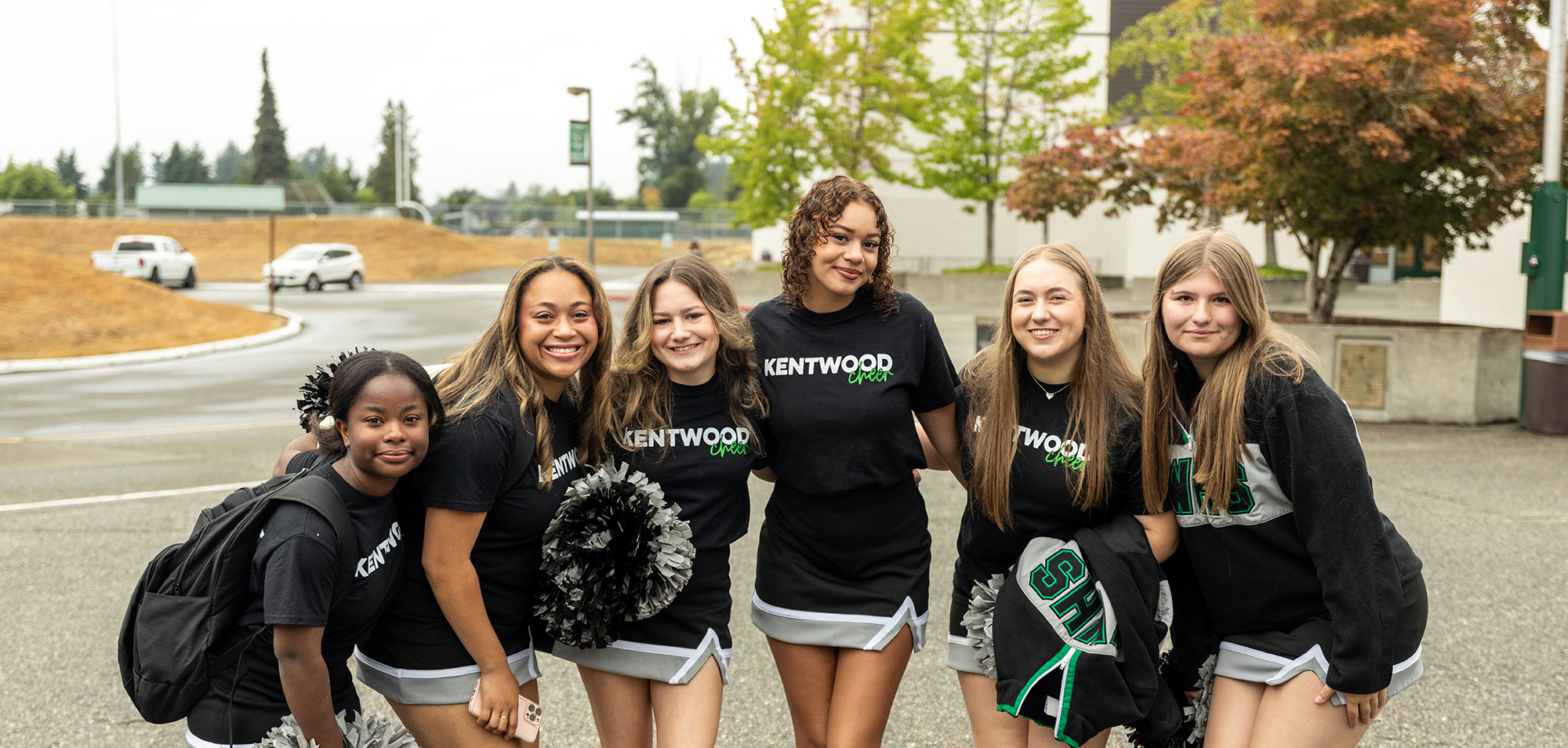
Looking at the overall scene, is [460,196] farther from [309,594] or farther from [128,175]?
[309,594]

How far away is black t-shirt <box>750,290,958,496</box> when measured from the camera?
304 cm

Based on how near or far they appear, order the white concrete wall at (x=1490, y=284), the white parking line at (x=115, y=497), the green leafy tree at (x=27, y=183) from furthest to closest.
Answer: the green leafy tree at (x=27, y=183)
the white concrete wall at (x=1490, y=284)
the white parking line at (x=115, y=497)

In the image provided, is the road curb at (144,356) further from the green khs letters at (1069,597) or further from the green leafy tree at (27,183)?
the green leafy tree at (27,183)

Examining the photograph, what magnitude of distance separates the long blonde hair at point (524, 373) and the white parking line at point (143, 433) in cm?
883

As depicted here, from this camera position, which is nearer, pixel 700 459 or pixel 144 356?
pixel 700 459

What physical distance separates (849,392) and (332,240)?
56953 mm

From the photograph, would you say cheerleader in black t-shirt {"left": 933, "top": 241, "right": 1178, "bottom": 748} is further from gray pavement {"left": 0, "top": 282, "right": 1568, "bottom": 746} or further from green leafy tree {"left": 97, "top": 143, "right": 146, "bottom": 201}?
green leafy tree {"left": 97, "top": 143, "right": 146, "bottom": 201}

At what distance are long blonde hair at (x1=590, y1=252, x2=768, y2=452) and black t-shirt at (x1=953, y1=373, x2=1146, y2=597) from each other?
66 centimetres

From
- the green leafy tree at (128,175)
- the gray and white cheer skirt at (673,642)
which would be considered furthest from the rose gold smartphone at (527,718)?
the green leafy tree at (128,175)

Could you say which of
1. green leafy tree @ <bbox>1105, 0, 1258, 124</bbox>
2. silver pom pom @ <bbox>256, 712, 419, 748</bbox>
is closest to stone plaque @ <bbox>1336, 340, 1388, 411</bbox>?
silver pom pom @ <bbox>256, 712, 419, 748</bbox>

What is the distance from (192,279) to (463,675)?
131ft

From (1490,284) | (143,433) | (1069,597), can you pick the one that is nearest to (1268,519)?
(1069,597)

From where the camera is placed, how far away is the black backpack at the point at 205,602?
2.31 metres

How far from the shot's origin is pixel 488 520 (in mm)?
2697
